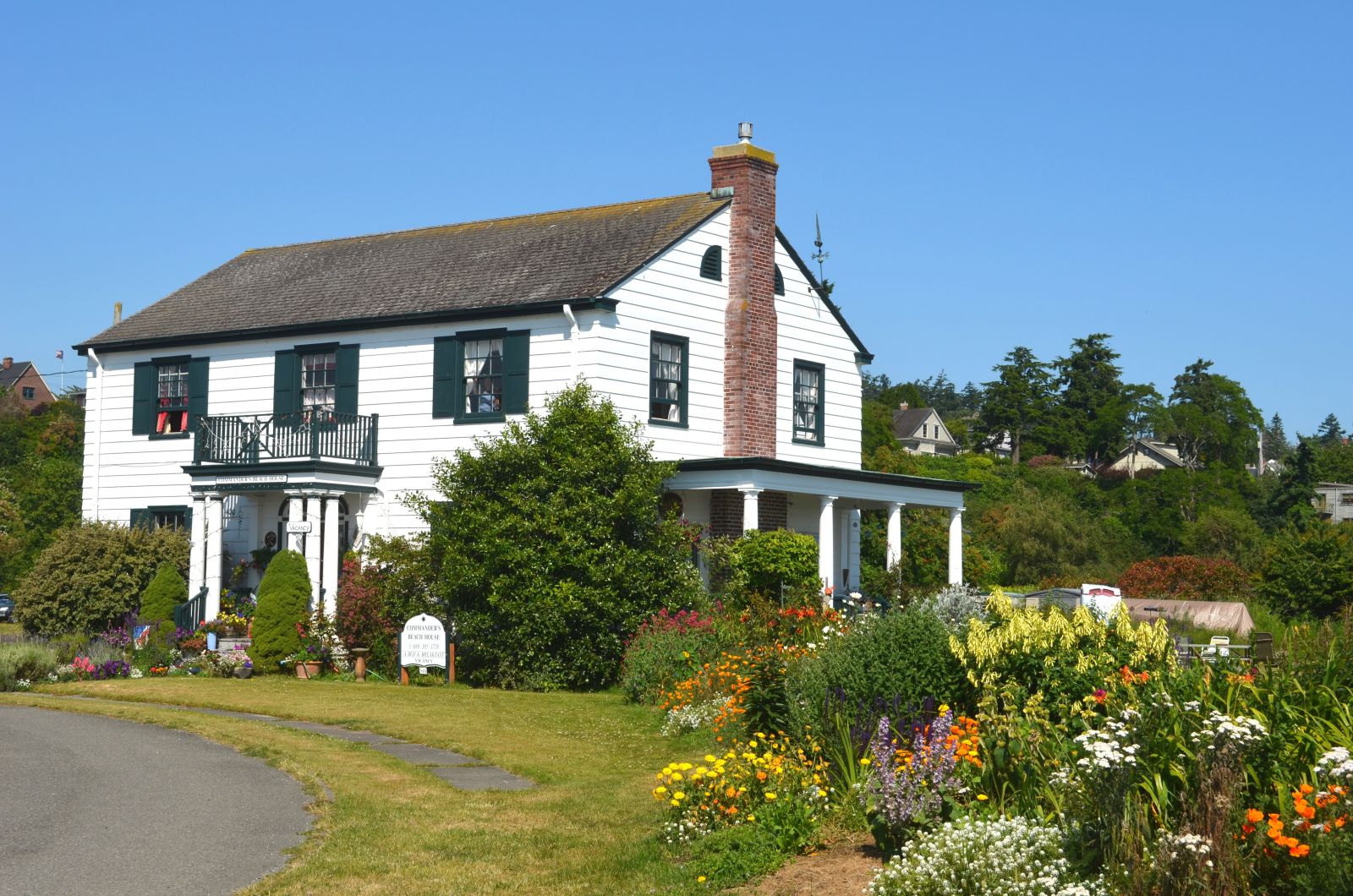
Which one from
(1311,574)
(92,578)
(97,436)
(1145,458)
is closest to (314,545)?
(92,578)

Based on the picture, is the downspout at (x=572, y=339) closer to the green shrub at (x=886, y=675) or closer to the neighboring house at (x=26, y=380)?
the green shrub at (x=886, y=675)

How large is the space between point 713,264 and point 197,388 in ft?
35.9

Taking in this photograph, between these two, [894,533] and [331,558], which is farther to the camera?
[894,533]

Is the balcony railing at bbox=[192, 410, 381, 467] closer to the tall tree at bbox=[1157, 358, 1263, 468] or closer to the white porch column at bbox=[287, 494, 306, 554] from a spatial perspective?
the white porch column at bbox=[287, 494, 306, 554]

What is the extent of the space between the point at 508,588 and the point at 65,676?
25.1 feet

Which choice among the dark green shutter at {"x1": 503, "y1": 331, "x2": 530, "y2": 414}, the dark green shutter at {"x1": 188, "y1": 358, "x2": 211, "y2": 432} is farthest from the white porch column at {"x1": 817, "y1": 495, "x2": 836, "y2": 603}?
the dark green shutter at {"x1": 188, "y1": 358, "x2": 211, "y2": 432}

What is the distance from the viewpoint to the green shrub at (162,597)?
2812cm

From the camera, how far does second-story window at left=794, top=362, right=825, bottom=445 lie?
30.4 meters

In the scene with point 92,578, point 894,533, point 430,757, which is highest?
point 894,533

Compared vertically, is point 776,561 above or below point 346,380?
below

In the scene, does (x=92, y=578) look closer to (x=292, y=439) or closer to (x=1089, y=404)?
(x=292, y=439)

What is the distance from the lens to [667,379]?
2781 cm

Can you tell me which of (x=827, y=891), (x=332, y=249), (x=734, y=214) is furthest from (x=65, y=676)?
(x=827, y=891)

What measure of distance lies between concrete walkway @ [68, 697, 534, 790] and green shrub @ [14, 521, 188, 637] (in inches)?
370
